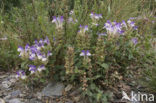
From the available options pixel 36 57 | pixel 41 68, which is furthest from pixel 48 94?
pixel 36 57

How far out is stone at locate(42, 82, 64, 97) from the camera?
2.01 m

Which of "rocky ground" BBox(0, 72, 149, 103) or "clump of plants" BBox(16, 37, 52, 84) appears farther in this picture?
"rocky ground" BBox(0, 72, 149, 103)

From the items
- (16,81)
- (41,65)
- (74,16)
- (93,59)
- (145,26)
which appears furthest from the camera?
(145,26)

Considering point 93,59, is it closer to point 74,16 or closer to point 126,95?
point 126,95

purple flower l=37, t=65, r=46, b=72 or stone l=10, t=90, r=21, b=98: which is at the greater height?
purple flower l=37, t=65, r=46, b=72

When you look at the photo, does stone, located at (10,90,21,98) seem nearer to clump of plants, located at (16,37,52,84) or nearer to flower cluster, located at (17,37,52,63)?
clump of plants, located at (16,37,52,84)

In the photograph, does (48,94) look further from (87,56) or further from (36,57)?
(87,56)

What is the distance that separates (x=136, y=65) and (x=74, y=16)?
3.76ft

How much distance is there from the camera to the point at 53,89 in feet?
6.73

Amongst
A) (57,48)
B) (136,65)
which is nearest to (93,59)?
(57,48)

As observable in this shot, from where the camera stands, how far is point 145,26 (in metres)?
2.78

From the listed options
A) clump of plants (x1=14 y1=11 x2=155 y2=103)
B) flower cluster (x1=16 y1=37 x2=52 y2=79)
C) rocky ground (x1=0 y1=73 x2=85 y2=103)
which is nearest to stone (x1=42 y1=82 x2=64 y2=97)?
rocky ground (x1=0 y1=73 x2=85 y2=103)

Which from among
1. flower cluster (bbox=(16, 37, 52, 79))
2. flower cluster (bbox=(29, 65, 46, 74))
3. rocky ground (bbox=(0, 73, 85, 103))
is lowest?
rocky ground (bbox=(0, 73, 85, 103))

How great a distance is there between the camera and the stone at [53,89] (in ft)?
6.61
